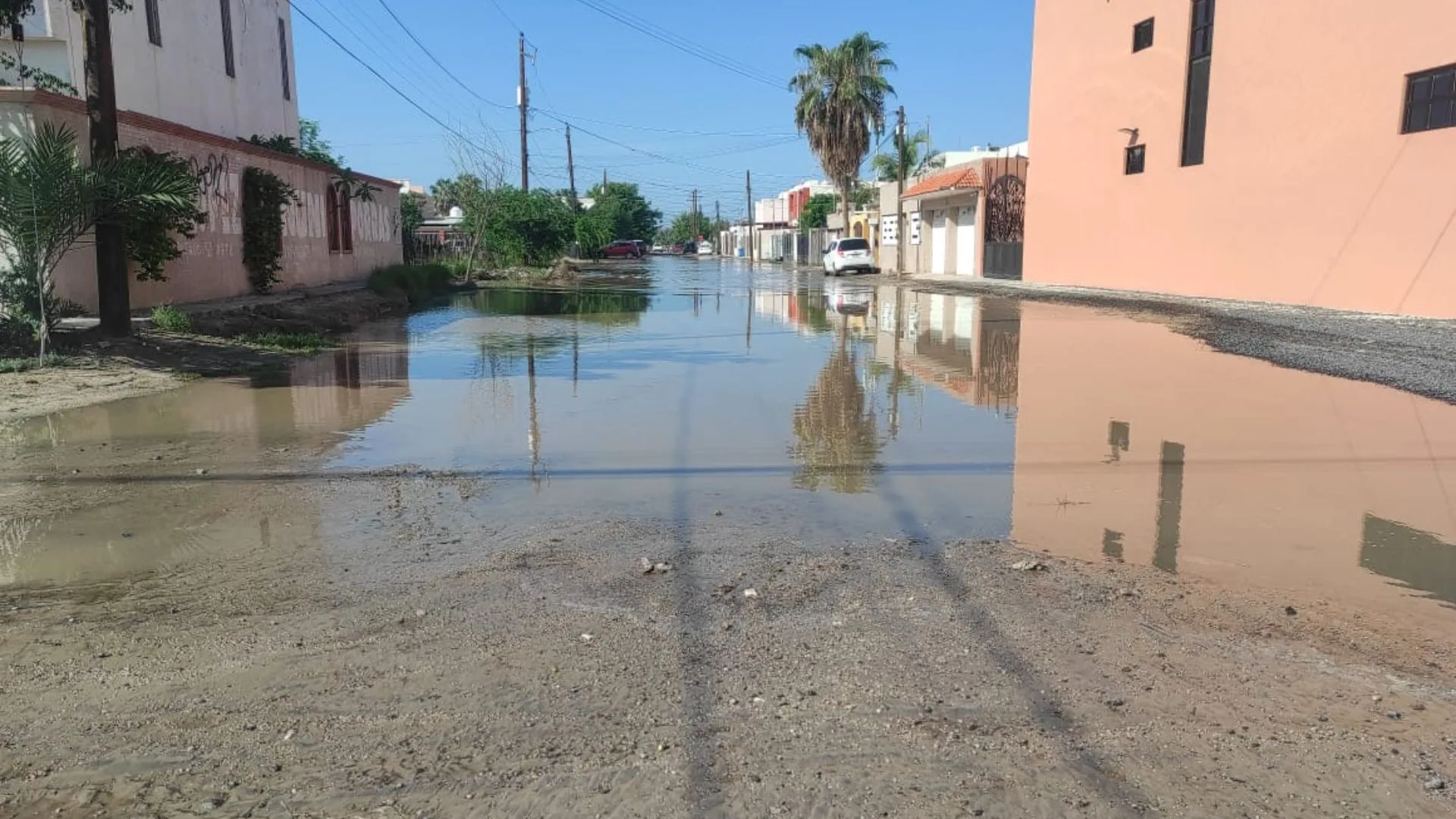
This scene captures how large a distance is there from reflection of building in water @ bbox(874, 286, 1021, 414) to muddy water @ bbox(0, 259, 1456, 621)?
0.13m

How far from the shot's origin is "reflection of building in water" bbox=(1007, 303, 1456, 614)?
530cm

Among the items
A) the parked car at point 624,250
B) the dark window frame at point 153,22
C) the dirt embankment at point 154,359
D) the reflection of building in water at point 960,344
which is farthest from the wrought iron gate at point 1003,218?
the parked car at point 624,250

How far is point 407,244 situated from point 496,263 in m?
5.40

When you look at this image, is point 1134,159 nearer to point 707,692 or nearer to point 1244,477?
point 1244,477

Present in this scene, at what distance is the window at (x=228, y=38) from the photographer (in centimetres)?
2744

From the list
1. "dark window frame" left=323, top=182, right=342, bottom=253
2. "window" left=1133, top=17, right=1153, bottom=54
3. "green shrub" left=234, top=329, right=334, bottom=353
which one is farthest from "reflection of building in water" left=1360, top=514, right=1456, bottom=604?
"dark window frame" left=323, top=182, right=342, bottom=253

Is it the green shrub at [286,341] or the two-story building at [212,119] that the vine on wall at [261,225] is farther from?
the green shrub at [286,341]

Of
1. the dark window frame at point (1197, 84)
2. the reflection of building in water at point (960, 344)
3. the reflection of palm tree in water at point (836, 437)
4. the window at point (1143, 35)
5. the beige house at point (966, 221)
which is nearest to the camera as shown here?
the reflection of palm tree in water at point (836, 437)

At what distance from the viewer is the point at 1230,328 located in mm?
17234

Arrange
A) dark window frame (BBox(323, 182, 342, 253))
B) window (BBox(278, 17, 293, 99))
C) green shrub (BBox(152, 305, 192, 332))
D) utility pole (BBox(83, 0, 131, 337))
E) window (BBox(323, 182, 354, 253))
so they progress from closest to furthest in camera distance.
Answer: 1. utility pole (BBox(83, 0, 131, 337))
2. green shrub (BBox(152, 305, 192, 332))
3. dark window frame (BBox(323, 182, 342, 253))
4. window (BBox(323, 182, 354, 253))
5. window (BBox(278, 17, 293, 99))

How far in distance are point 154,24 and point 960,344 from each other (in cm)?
2063

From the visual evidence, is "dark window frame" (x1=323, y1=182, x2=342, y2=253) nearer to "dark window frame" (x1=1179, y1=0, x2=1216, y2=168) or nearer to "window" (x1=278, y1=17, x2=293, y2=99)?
"window" (x1=278, y1=17, x2=293, y2=99)

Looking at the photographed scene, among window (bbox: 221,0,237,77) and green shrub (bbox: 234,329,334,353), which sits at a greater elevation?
window (bbox: 221,0,237,77)

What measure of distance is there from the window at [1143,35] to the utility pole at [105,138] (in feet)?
81.1
